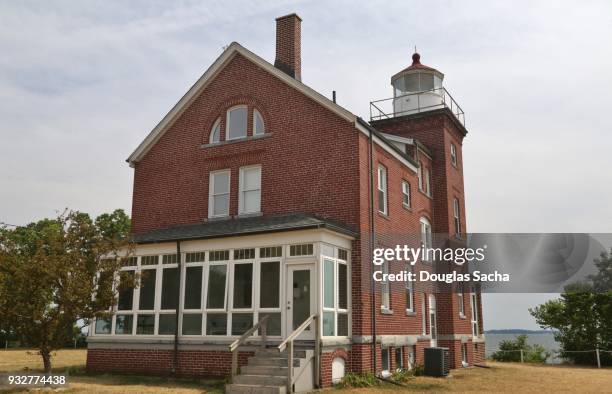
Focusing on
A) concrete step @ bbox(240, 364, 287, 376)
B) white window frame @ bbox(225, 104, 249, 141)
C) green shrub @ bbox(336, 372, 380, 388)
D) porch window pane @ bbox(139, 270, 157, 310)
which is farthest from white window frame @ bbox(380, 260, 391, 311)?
porch window pane @ bbox(139, 270, 157, 310)

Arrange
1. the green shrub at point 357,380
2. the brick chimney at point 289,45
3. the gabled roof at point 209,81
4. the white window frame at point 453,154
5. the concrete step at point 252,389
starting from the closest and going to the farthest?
the concrete step at point 252,389, the green shrub at point 357,380, the gabled roof at point 209,81, the brick chimney at point 289,45, the white window frame at point 453,154

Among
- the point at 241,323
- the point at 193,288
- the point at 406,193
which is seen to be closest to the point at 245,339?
the point at 241,323

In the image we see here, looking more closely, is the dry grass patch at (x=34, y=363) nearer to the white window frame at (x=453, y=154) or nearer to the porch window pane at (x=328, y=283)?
the porch window pane at (x=328, y=283)

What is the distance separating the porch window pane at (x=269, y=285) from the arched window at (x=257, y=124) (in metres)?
5.78

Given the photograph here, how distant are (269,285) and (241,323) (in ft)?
4.33

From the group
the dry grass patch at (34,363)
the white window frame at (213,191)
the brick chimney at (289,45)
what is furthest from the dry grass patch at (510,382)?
the brick chimney at (289,45)

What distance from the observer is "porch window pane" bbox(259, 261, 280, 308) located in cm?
1605

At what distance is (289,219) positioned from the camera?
1758cm

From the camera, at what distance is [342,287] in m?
16.8

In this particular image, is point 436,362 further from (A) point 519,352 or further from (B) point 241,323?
(A) point 519,352

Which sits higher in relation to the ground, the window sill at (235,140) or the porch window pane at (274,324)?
the window sill at (235,140)

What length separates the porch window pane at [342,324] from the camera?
16.3 metres

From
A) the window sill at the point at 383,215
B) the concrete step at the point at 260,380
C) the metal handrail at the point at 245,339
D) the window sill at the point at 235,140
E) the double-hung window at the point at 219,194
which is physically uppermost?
the window sill at the point at 235,140

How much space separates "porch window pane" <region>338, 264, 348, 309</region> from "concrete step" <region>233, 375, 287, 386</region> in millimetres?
3491
